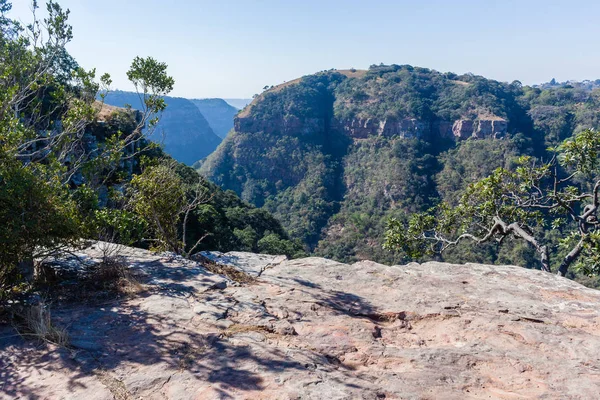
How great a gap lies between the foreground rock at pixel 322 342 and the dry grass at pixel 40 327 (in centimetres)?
12

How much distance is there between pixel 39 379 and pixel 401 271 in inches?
219

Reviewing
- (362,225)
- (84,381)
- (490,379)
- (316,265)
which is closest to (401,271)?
(316,265)

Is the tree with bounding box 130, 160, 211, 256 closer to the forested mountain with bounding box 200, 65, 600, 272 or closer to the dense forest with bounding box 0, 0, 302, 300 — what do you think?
the dense forest with bounding box 0, 0, 302, 300

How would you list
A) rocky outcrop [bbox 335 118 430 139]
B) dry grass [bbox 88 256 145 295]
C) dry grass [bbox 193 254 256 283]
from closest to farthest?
dry grass [bbox 88 256 145 295] → dry grass [bbox 193 254 256 283] → rocky outcrop [bbox 335 118 430 139]

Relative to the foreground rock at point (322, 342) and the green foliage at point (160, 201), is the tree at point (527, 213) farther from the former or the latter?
the green foliage at point (160, 201)

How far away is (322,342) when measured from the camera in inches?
172

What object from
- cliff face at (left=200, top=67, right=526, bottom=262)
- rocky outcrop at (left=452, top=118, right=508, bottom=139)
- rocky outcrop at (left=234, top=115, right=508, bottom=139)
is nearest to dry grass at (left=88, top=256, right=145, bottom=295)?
cliff face at (left=200, top=67, right=526, bottom=262)

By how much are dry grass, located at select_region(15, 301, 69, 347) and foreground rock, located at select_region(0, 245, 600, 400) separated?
0.12 meters

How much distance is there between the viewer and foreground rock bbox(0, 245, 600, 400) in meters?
3.44

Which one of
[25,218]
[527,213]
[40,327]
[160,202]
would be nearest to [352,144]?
[527,213]

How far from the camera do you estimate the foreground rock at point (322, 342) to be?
3.44m

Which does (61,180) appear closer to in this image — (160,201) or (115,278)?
(160,201)

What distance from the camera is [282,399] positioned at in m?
3.21

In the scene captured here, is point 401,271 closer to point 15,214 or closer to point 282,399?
point 282,399
